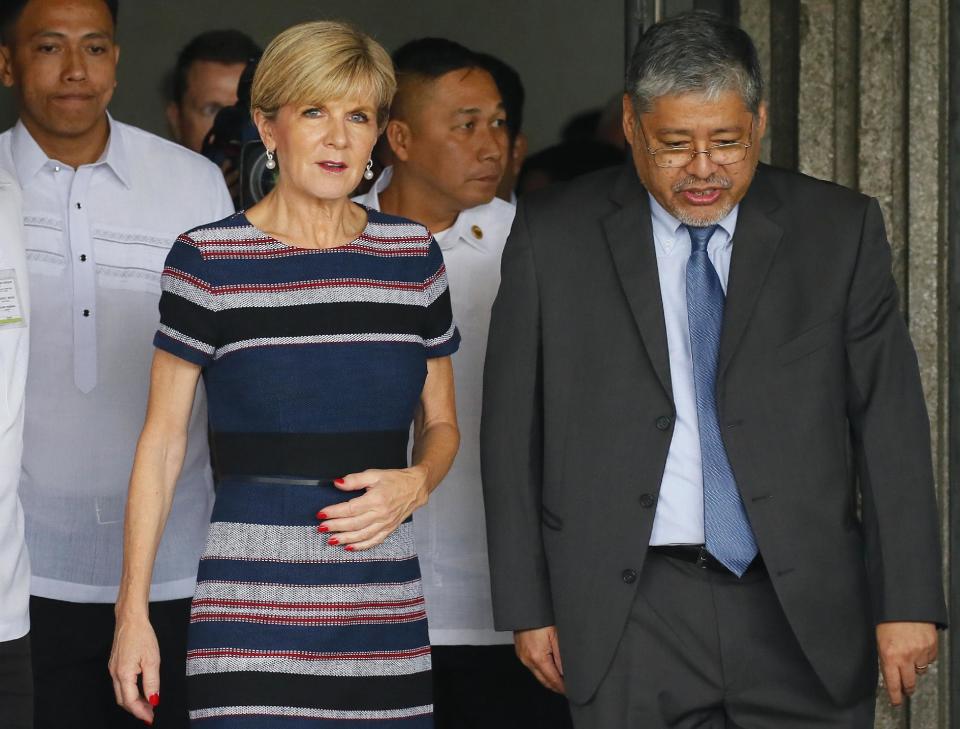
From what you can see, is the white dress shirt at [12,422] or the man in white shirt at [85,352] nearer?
the white dress shirt at [12,422]

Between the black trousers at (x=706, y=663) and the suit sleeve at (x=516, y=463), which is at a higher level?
the suit sleeve at (x=516, y=463)

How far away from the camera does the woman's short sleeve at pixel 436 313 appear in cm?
285

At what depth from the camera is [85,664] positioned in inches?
133

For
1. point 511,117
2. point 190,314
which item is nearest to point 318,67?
point 190,314

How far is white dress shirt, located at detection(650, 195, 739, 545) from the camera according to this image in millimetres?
2850

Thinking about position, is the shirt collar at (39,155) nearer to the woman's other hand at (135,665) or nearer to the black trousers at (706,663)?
the woman's other hand at (135,665)

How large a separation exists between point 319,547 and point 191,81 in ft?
6.30

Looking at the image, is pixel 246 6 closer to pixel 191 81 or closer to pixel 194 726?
pixel 191 81

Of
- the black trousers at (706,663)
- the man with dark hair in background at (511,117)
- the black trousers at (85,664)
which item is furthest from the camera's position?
the man with dark hair in background at (511,117)

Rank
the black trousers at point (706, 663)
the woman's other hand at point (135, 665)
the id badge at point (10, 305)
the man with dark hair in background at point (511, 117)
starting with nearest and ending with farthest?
1. the woman's other hand at point (135, 665)
2. the id badge at point (10, 305)
3. the black trousers at point (706, 663)
4. the man with dark hair in background at point (511, 117)

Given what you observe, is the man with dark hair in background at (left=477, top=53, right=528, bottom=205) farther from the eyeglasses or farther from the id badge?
the id badge

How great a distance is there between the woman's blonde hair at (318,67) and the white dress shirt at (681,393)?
0.58 metres

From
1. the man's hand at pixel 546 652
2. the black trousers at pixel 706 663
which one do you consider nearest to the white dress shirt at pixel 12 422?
the man's hand at pixel 546 652

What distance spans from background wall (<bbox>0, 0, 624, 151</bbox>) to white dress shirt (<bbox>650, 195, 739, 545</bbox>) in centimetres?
139
